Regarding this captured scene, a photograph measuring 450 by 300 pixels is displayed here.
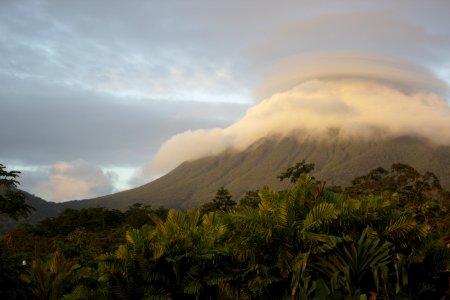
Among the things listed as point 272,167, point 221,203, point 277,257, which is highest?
point 272,167

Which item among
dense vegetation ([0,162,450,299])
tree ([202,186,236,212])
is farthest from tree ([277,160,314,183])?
dense vegetation ([0,162,450,299])

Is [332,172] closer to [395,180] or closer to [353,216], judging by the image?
[395,180]

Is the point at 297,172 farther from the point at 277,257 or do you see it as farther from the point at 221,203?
the point at 277,257

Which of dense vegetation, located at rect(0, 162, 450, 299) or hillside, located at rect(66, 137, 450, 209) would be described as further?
hillside, located at rect(66, 137, 450, 209)

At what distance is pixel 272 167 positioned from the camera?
168m

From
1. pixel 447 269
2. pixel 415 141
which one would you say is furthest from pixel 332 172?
pixel 447 269

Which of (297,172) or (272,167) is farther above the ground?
(272,167)

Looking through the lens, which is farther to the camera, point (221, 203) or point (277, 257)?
point (221, 203)

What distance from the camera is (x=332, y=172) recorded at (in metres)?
143

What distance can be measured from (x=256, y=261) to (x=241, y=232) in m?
0.67

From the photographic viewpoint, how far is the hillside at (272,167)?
139500 millimetres

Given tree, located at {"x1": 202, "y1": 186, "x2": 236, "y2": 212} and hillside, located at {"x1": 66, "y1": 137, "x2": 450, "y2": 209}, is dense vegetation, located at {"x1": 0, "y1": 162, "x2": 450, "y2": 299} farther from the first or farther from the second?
hillside, located at {"x1": 66, "y1": 137, "x2": 450, "y2": 209}

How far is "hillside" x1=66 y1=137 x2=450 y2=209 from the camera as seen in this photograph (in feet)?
458

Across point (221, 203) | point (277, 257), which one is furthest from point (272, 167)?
point (277, 257)
